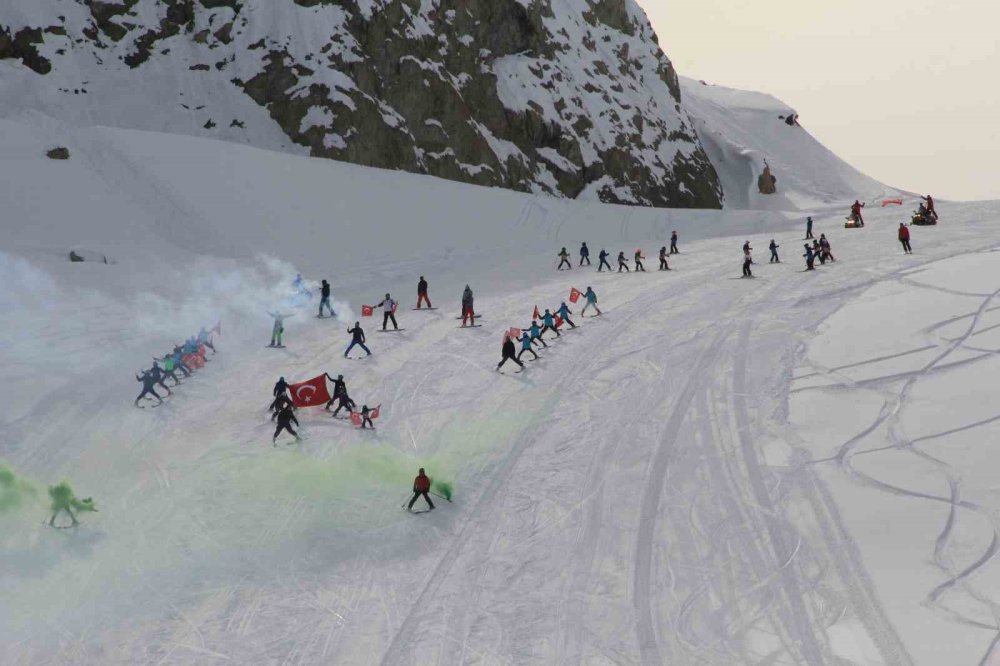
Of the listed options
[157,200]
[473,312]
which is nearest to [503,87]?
[157,200]

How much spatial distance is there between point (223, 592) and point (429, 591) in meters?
3.16

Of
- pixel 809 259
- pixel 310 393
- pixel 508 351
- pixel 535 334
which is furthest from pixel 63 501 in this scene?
pixel 809 259

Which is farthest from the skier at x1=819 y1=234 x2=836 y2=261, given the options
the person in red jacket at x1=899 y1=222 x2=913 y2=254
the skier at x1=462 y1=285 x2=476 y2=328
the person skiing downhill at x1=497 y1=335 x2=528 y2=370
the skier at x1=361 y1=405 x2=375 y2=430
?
the skier at x1=361 y1=405 x2=375 y2=430

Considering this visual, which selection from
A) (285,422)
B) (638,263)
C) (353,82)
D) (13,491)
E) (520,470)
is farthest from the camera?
(353,82)

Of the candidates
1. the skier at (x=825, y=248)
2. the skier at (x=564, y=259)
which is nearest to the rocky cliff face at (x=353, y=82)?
the skier at (x=564, y=259)

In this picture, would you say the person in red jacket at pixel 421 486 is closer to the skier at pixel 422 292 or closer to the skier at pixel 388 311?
the skier at pixel 388 311

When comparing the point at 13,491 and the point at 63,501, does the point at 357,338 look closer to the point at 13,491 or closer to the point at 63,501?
the point at 13,491

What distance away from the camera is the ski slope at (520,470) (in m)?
14.1

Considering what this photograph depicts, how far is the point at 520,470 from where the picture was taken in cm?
1986

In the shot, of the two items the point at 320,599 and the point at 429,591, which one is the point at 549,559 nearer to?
the point at 429,591

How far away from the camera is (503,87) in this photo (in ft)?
229

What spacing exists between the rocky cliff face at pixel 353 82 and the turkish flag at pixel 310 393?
125ft

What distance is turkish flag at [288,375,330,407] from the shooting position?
22922 mm

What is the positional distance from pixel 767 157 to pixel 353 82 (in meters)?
47.0
